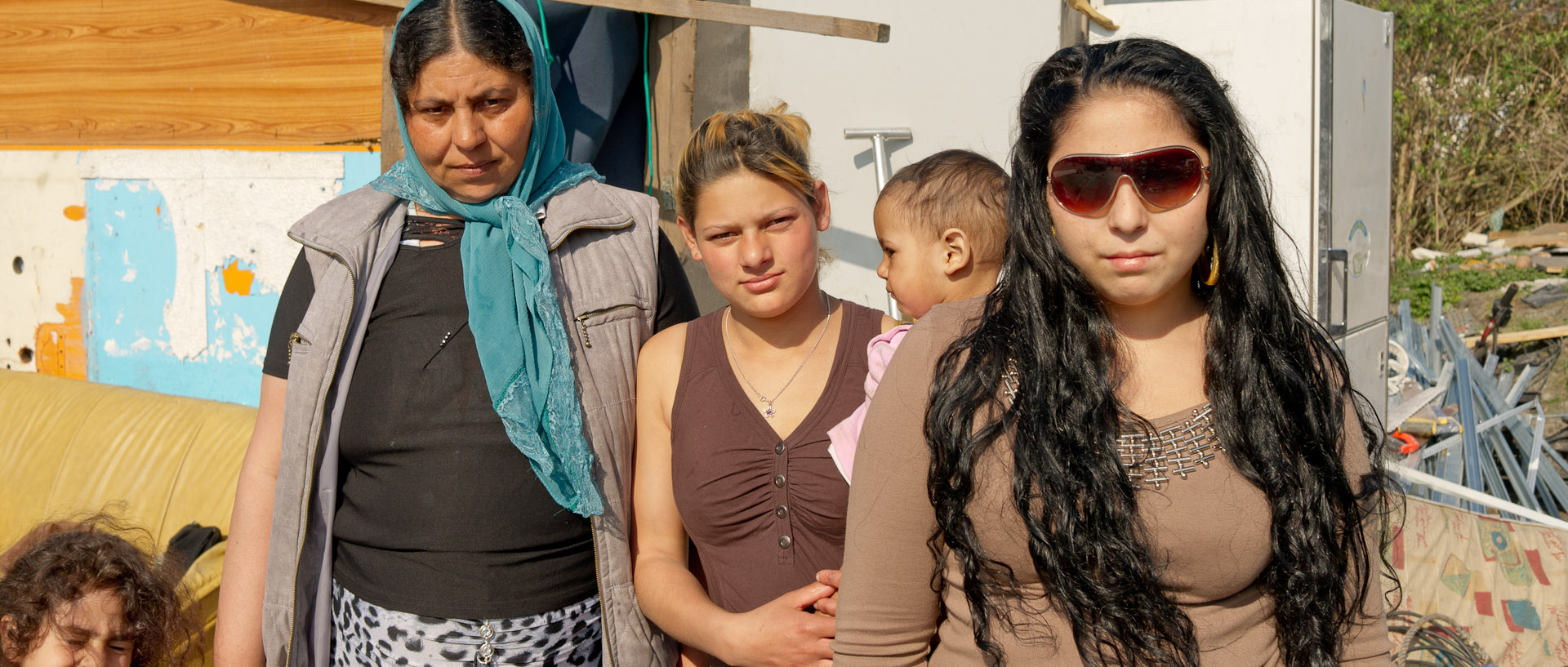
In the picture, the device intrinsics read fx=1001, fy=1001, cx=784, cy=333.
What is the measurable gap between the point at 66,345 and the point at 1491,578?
5750 mm

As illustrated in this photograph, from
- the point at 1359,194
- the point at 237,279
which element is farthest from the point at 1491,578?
the point at 237,279

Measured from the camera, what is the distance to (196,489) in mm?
3594

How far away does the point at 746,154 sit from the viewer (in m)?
1.73

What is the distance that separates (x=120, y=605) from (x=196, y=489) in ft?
5.87

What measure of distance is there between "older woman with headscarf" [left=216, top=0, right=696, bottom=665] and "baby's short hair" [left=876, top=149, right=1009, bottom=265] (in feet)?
1.73

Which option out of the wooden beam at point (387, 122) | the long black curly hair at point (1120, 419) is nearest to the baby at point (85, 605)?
the long black curly hair at point (1120, 419)

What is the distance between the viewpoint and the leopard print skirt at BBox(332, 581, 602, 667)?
173cm

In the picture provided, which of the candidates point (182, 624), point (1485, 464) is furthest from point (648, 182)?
point (1485, 464)

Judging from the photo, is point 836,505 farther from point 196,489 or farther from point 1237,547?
point 196,489

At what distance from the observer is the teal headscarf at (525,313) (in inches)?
67.3

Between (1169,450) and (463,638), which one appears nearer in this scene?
(1169,450)

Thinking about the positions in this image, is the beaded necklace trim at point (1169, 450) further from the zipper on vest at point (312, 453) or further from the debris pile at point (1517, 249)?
the debris pile at point (1517, 249)

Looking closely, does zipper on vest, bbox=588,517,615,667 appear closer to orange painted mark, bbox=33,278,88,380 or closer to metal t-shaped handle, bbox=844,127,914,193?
metal t-shaped handle, bbox=844,127,914,193

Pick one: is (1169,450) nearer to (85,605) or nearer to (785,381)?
(785,381)
